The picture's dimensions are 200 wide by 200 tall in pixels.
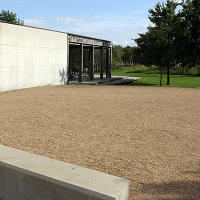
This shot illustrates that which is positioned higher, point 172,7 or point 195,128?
point 172,7

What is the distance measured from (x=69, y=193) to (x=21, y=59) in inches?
680

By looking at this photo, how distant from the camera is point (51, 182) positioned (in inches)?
110

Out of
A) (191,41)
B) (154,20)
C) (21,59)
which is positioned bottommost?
(21,59)

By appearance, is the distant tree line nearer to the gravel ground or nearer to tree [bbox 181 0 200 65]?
tree [bbox 181 0 200 65]

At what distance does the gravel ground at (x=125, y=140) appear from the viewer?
4.33 metres

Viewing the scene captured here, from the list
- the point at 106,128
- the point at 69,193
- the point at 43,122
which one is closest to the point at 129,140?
the point at 106,128

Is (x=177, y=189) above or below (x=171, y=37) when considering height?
below

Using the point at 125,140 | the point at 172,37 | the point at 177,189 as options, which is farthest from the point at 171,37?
the point at 177,189

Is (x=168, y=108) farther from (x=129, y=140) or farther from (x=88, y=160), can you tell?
(x=88, y=160)

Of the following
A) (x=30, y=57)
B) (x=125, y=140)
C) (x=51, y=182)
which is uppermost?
(x=30, y=57)

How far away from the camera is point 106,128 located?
7.73m

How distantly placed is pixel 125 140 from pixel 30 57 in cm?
1479

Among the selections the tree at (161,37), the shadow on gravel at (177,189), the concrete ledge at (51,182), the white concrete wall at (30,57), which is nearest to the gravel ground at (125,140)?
the shadow on gravel at (177,189)

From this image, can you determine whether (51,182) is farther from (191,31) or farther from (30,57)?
(191,31)
